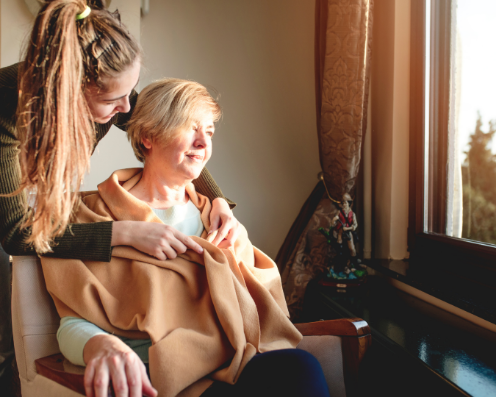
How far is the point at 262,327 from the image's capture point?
114cm

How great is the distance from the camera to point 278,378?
0.94m

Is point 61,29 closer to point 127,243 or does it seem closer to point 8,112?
point 8,112

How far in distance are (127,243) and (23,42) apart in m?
0.53

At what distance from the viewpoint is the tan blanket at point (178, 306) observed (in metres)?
0.96

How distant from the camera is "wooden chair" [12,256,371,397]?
966mm

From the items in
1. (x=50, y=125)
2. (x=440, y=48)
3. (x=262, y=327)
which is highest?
(x=440, y=48)

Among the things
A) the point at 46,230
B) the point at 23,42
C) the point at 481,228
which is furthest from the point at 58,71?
the point at 481,228

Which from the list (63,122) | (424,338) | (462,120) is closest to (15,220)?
(63,122)

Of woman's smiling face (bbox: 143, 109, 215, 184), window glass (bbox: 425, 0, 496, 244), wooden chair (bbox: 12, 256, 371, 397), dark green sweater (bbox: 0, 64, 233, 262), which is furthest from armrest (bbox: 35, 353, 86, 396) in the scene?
window glass (bbox: 425, 0, 496, 244)

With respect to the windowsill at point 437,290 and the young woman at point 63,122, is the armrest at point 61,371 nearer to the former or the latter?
the young woman at point 63,122

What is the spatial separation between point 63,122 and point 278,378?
2.36ft

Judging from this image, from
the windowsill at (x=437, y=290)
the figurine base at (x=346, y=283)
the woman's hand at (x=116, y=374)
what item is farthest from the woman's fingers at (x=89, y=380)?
the figurine base at (x=346, y=283)

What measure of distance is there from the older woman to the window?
29.5 inches

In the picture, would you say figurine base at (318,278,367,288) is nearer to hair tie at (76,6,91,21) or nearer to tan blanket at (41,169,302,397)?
tan blanket at (41,169,302,397)
